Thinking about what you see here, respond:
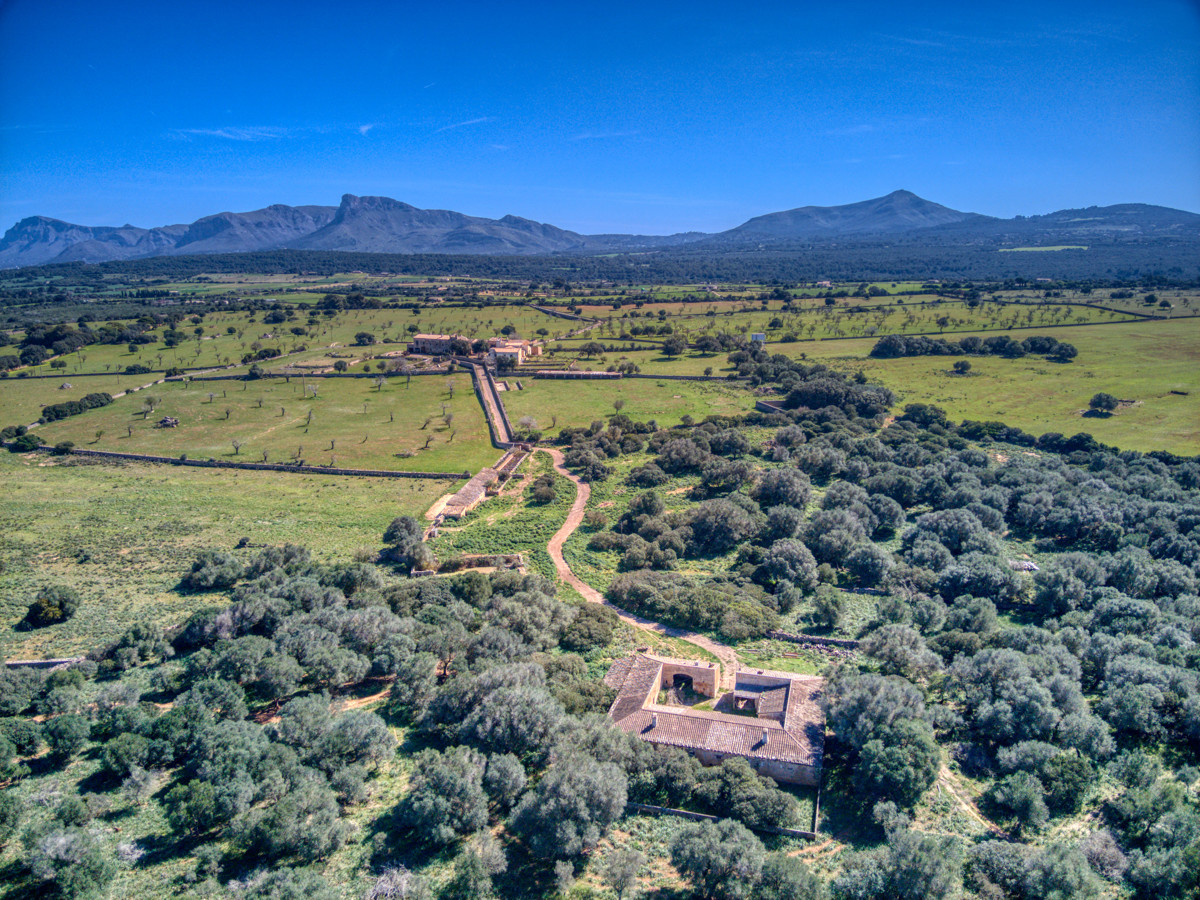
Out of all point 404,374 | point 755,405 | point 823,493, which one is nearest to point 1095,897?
point 823,493

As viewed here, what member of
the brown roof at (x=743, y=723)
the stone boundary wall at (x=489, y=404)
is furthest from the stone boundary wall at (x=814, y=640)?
the stone boundary wall at (x=489, y=404)

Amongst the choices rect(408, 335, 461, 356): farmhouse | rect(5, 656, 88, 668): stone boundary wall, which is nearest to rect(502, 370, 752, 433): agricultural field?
rect(408, 335, 461, 356): farmhouse

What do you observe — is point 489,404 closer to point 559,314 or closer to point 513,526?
point 513,526

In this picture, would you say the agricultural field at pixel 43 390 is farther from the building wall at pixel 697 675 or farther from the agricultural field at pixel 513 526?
the building wall at pixel 697 675

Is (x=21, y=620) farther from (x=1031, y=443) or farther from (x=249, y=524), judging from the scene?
(x=1031, y=443)

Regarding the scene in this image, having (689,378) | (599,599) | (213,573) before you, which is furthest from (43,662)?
(689,378)

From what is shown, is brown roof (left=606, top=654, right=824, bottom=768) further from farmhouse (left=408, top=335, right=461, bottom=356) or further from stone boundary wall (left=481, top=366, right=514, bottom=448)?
farmhouse (left=408, top=335, right=461, bottom=356)
